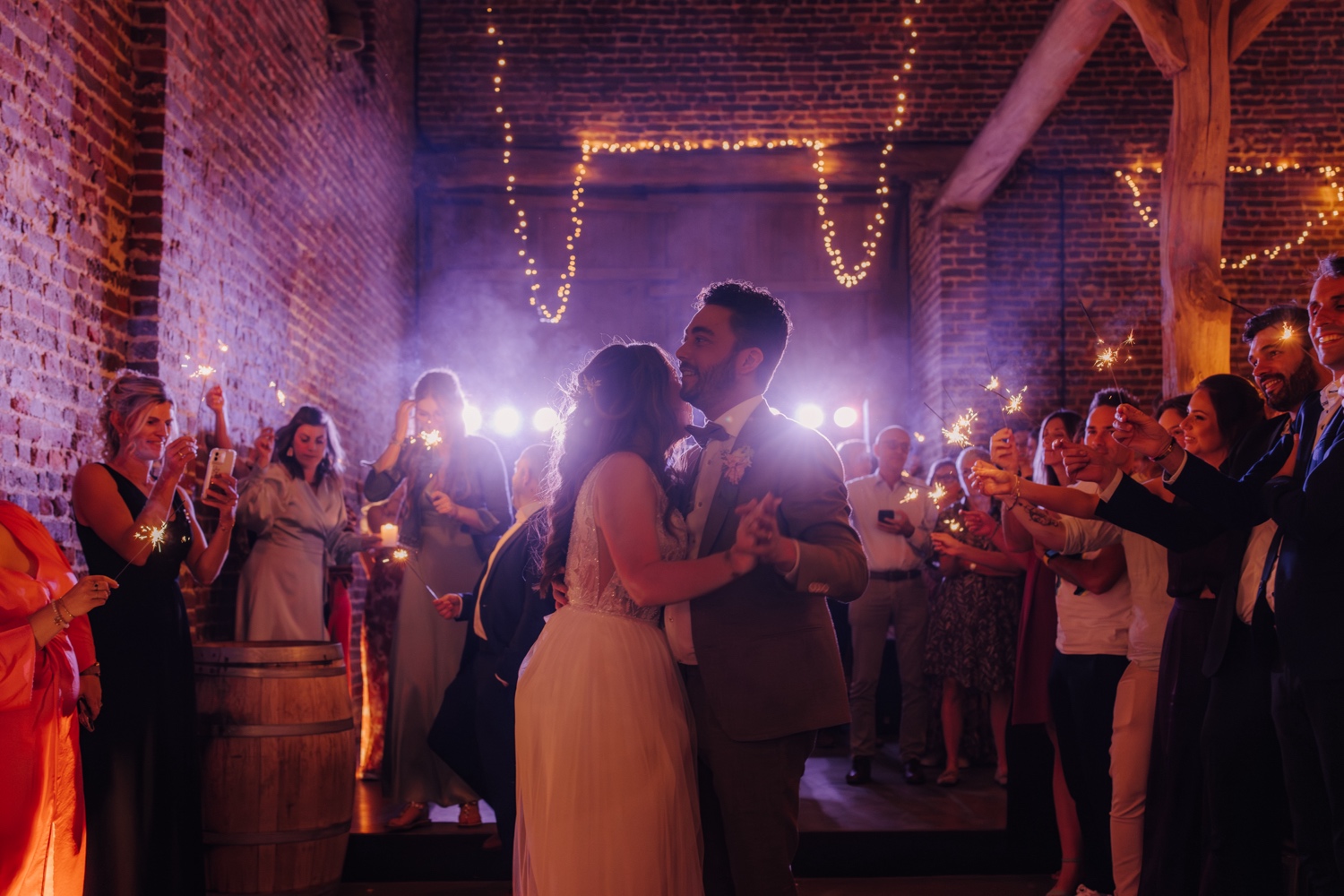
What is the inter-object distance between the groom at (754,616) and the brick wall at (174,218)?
6.80 ft

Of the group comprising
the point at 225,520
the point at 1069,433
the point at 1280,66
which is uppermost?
the point at 1280,66

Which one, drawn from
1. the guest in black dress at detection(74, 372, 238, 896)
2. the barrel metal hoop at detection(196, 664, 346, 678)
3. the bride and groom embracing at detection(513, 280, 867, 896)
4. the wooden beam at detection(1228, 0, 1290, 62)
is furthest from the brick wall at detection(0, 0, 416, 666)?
the wooden beam at detection(1228, 0, 1290, 62)

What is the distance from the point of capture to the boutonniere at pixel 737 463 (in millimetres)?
2010

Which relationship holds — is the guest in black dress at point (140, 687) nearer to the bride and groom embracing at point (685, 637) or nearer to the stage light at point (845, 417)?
the bride and groom embracing at point (685, 637)

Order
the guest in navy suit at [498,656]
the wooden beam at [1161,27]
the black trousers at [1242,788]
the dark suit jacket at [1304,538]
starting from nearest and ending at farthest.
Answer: the dark suit jacket at [1304,538]
the black trousers at [1242,788]
the guest in navy suit at [498,656]
the wooden beam at [1161,27]

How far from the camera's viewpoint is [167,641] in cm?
300

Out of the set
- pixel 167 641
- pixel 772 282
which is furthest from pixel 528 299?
pixel 167 641

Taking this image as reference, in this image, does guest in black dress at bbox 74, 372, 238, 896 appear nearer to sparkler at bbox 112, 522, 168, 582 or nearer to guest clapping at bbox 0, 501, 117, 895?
sparkler at bbox 112, 522, 168, 582

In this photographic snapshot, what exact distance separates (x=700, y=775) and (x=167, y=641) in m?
1.80

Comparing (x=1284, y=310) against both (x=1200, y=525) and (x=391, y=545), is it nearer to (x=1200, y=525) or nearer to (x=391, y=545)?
(x=1200, y=525)

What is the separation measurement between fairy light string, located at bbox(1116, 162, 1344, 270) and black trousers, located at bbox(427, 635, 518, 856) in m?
6.00

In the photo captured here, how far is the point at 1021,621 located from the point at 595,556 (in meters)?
2.39

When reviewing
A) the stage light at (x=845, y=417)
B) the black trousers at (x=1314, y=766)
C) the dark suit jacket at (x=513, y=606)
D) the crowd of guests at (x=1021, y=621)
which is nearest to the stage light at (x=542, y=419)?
the stage light at (x=845, y=417)

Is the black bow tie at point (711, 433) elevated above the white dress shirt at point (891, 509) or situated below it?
above
